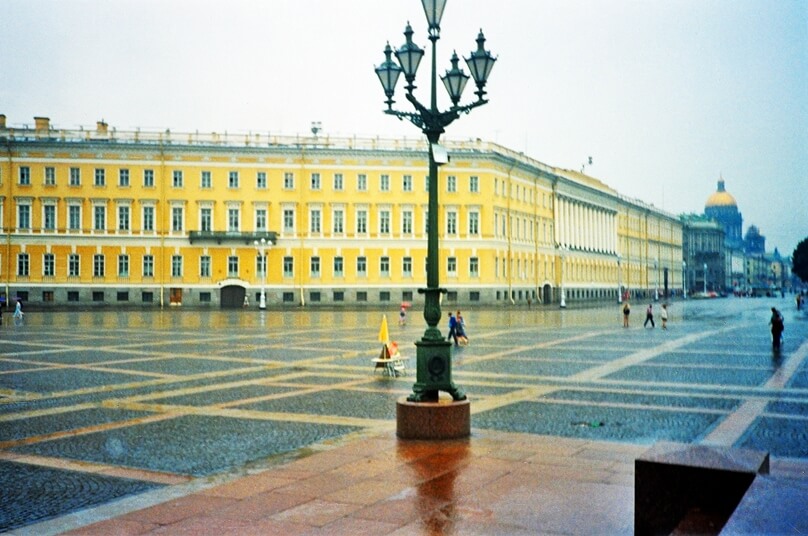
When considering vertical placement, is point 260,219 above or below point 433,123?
above

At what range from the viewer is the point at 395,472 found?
8.05m

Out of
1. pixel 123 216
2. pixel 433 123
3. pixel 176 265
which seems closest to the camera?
pixel 433 123

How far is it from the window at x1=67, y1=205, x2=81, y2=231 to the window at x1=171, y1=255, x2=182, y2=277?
24.1ft

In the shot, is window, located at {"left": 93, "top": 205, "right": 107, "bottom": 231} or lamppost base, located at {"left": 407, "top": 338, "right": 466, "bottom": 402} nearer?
lamppost base, located at {"left": 407, "top": 338, "right": 466, "bottom": 402}

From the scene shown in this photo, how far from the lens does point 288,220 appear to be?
210 ft

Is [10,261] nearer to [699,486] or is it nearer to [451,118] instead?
[451,118]

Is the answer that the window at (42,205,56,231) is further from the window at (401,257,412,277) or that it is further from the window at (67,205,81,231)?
the window at (401,257,412,277)

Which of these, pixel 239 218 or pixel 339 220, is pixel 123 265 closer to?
pixel 239 218

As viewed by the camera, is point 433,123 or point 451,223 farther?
point 451,223

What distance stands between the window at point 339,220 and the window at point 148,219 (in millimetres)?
14111

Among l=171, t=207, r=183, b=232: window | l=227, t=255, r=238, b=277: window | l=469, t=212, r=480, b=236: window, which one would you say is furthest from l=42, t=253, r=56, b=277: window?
l=469, t=212, r=480, b=236: window

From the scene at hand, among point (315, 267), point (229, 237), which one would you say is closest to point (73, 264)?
point (229, 237)

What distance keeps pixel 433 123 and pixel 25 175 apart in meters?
57.4

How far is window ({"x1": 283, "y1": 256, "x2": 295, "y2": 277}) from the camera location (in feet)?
209
